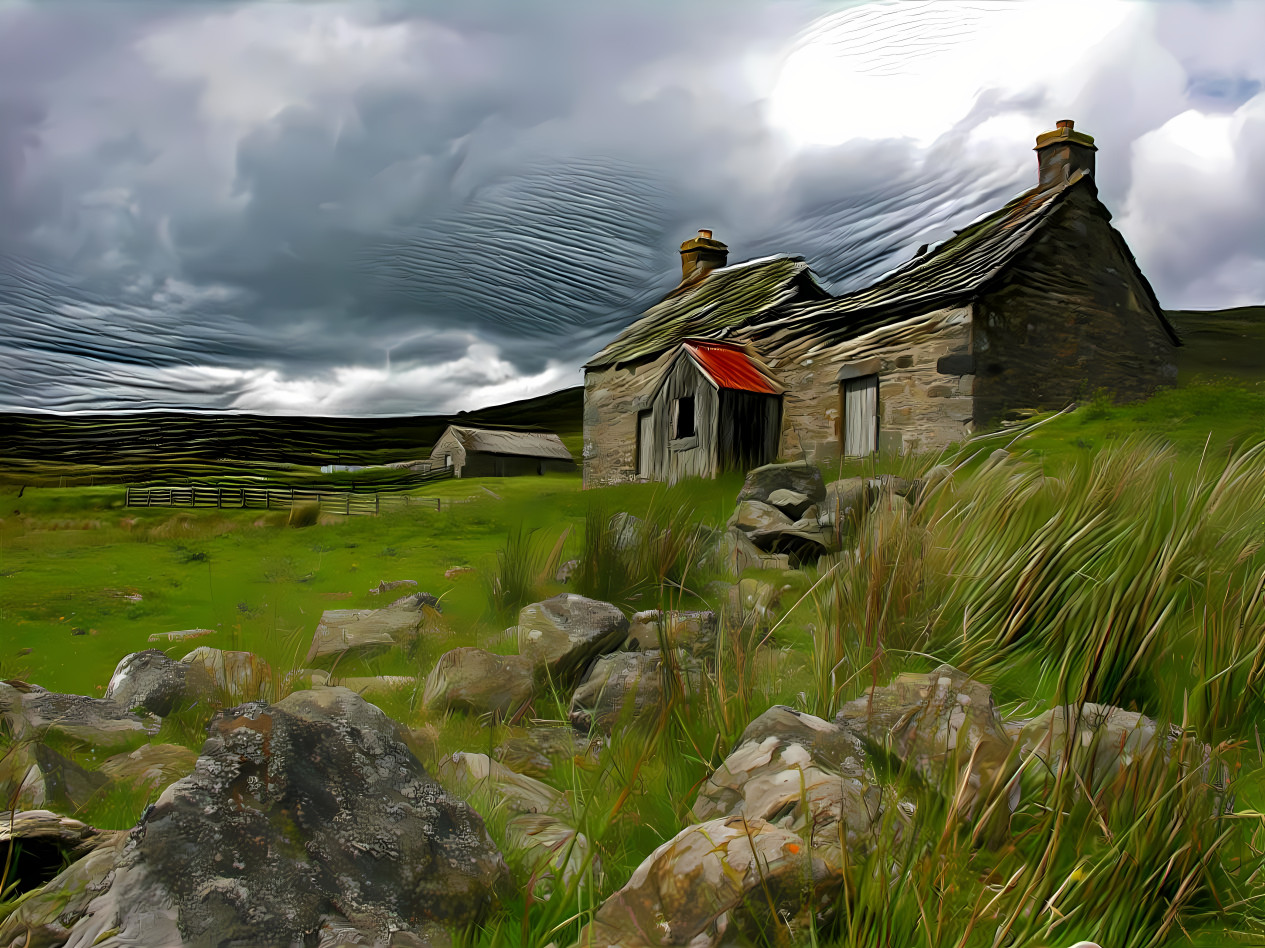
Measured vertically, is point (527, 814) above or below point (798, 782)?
below

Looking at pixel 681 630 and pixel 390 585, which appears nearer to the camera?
pixel 681 630

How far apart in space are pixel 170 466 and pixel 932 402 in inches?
557

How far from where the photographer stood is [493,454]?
57.8 metres

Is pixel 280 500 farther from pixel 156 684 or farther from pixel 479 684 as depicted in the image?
pixel 479 684

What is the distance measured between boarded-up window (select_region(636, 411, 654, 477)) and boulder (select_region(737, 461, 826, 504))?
11783 millimetres

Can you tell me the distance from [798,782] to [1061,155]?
17.6 meters

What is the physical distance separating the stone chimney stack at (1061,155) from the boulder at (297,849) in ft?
58.0

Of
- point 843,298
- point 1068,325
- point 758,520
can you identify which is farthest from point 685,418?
point 758,520

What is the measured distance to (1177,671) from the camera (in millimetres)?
3617

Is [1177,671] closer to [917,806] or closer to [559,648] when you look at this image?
[917,806]

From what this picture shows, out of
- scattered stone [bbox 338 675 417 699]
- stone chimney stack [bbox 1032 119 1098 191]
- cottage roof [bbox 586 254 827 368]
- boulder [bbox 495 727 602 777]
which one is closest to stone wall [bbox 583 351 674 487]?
cottage roof [bbox 586 254 827 368]

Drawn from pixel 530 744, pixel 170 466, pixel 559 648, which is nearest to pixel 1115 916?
pixel 530 744

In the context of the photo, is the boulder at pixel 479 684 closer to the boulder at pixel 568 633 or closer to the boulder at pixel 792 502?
the boulder at pixel 568 633

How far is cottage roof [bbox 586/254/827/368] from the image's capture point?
20.0m
